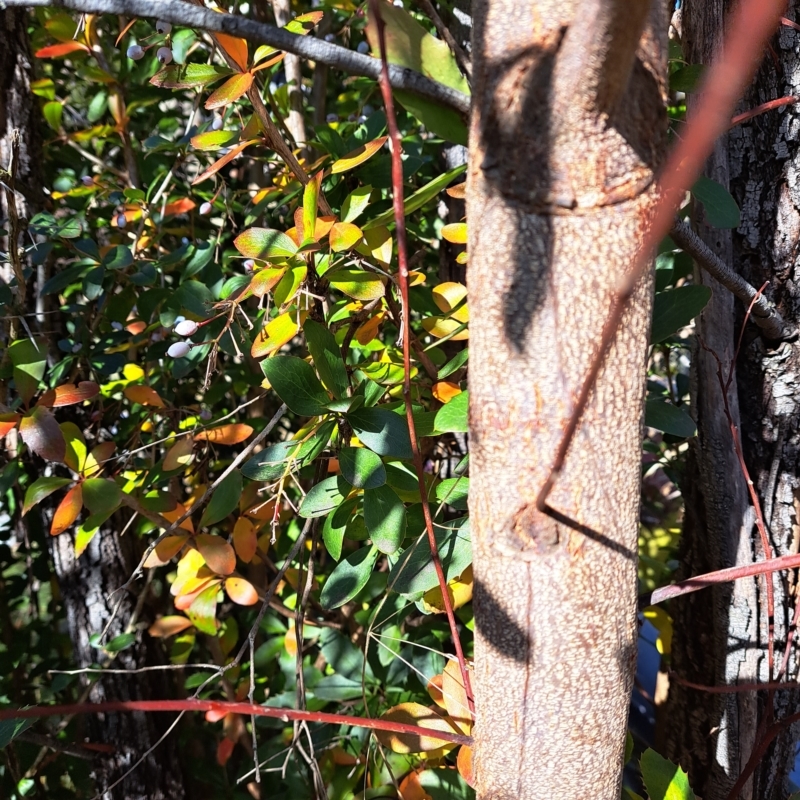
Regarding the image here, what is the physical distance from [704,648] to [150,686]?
1.08 meters

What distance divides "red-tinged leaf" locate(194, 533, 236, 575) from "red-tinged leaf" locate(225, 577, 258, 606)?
0.15 ft

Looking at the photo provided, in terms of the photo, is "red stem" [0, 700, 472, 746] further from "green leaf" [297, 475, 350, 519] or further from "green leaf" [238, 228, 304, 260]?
"green leaf" [238, 228, 304, 260]

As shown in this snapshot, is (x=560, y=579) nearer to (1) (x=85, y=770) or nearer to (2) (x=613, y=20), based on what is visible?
(2) (x=613, y=20)

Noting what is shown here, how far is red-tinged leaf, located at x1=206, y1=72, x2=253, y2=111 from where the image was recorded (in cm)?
73

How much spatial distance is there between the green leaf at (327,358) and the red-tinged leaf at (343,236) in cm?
9

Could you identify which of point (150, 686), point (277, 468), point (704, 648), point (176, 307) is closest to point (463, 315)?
point (277, 468)

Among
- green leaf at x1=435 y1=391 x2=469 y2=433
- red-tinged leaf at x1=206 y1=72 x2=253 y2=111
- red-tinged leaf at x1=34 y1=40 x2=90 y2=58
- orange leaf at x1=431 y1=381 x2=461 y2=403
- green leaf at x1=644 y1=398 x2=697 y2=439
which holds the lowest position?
green leaf at x1=644 y1=398 x2=697 y2=439

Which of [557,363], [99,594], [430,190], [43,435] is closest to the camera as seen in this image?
[557,363]

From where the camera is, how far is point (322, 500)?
78cm

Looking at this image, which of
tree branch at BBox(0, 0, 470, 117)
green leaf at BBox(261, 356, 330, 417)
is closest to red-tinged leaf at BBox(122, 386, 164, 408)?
green leaf at BBox(261, 356, 330, 417)

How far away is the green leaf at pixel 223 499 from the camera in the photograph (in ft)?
2.85

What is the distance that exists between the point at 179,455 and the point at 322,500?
311 mm

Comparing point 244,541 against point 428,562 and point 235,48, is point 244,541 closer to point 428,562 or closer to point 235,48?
point 428,562

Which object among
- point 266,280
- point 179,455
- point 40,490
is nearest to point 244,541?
point 179,455
